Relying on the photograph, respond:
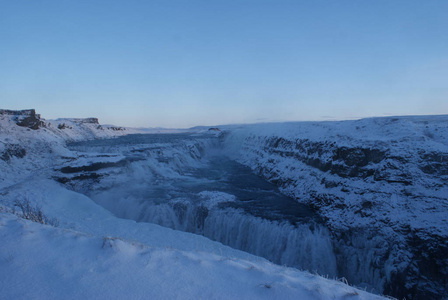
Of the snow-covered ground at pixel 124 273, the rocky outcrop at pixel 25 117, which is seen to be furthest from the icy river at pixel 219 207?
the rocky outcrop at pixel 25 117

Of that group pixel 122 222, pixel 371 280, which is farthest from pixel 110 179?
pixel 371 280

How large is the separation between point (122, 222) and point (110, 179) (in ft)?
27.5

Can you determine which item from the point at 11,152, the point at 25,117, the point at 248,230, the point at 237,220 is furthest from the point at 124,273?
the point at 25,117

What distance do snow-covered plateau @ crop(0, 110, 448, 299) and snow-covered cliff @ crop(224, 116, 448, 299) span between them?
0.05 m

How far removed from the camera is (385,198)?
11.6 m

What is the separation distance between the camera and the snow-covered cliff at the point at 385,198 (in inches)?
350

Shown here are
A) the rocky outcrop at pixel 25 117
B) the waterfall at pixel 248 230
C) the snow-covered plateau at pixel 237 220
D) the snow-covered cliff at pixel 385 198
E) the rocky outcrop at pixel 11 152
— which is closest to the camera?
the snow-covered plateau at pixel 237 220

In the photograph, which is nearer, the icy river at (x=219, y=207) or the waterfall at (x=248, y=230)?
the waterfall at (x=248, y=230)

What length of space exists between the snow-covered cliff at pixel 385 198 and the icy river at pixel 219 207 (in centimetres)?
111

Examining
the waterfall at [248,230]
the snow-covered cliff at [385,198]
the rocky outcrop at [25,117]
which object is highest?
the rocky outcrop at [25,117]

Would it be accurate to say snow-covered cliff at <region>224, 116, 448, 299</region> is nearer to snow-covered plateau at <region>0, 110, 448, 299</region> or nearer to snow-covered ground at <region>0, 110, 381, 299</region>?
snow-covered plateau at <region>0, 110, 448, 299</region>

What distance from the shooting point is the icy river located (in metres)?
11.4

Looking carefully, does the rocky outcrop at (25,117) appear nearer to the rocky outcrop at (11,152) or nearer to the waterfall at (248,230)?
the rocky outcrop at (11,152)

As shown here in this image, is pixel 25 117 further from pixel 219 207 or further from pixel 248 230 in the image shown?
pixel 248 230
